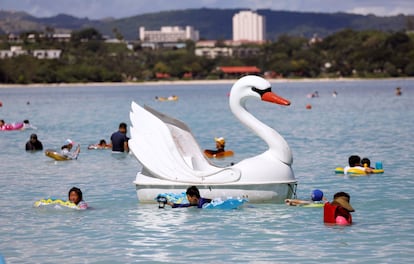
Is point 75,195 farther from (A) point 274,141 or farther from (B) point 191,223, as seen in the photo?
(A) point 274,141

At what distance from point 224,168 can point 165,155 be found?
1.09 m

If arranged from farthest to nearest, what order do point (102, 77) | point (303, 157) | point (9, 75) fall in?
point (102, 77) < point (9, 75) < point (303, 157)

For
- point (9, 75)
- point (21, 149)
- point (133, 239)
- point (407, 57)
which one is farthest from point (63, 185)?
point (407, 57)

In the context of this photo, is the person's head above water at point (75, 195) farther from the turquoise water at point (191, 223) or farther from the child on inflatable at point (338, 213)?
the child on inflatable at point (338, 213)

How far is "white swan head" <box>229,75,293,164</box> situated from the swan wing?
2.66 feet

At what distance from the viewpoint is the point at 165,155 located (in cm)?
1708

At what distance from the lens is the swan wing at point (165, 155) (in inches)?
664

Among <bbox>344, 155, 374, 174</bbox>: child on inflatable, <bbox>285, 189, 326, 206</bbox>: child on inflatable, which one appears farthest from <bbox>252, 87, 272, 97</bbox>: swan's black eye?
<bbox>344, 155, 374, 174</bbox>: child on inflatable

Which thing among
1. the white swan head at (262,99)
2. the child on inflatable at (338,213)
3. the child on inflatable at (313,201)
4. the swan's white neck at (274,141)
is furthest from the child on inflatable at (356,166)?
the child on inflatable at (338,213)

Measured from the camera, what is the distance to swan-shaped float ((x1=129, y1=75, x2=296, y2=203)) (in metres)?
16.7

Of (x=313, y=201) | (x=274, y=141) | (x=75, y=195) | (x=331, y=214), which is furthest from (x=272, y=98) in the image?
(x=75, y=195)

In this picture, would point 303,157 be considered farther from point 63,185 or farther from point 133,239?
point 133,239

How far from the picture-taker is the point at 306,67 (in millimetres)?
195125

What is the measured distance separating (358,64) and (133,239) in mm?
172470
